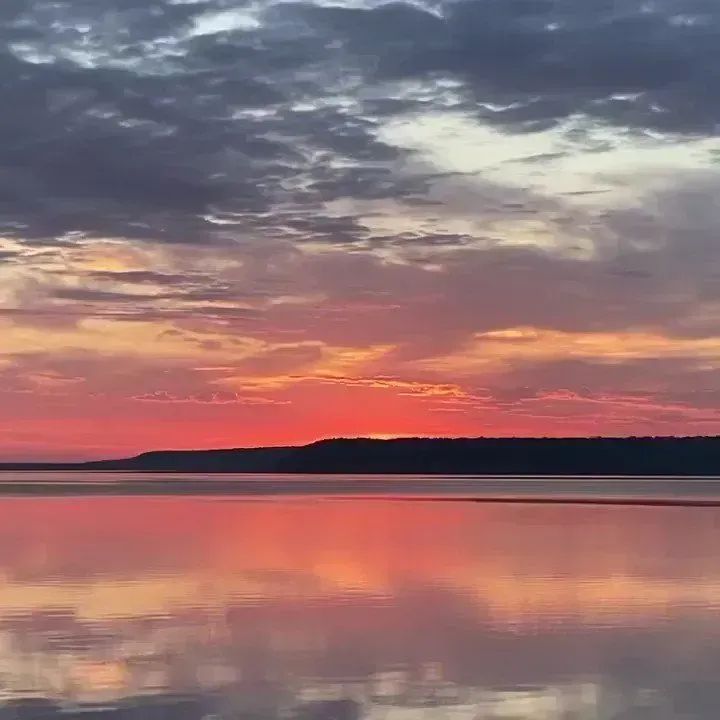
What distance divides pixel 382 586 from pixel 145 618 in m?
5.04

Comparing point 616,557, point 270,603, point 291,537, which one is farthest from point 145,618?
point 291,537

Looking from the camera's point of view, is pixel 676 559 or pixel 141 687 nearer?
pixel 141 687

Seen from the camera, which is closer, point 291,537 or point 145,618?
point 145,618

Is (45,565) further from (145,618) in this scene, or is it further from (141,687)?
(141,687)

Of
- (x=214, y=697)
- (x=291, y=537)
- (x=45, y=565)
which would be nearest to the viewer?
(x=214, y=697)

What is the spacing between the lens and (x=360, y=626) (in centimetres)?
1662

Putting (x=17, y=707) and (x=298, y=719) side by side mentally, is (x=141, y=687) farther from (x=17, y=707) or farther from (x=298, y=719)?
(x=298, y=719)

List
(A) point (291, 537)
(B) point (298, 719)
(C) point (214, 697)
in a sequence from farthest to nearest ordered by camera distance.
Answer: (A) point (291, 537)
(C) point (214, 697)
(B) point (298, 719)

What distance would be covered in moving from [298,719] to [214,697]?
129cm

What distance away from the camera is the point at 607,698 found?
12352mm

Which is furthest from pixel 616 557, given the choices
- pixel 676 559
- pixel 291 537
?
pixel 291 537

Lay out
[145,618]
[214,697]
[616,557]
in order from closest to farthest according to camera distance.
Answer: [214,697]
[145,618]
[616,557]

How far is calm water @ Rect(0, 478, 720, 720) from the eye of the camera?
481 inches

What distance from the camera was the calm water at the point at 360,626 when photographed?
12.2m
